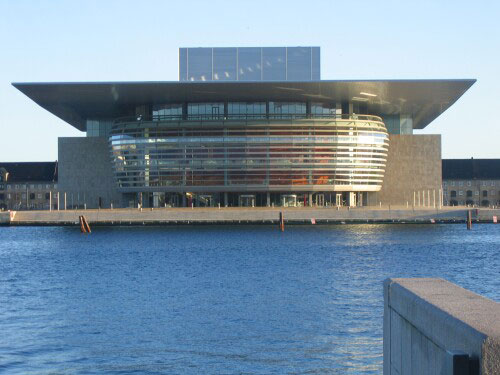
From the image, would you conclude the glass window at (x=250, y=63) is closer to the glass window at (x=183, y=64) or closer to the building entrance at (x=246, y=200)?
the glass window at (x=183, y=64)

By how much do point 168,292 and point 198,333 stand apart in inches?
382

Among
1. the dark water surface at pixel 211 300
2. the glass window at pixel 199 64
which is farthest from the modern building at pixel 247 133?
the dark water surface at pixel 211 300

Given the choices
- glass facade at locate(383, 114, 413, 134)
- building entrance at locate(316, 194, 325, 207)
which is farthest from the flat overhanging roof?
building entrance at locate(316, 194, 325, 207)

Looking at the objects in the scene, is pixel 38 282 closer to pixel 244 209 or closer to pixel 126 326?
pixel 126 326

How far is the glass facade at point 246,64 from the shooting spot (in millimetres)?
91875

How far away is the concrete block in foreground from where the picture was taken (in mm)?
5380

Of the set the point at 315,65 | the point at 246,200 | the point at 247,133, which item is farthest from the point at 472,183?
the point at 247,133

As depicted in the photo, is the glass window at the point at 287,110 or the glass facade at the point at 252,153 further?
the glass window at the point at 287,110

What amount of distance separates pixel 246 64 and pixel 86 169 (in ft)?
70.6

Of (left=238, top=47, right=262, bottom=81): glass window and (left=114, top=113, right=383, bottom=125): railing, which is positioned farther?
(left=238, top=47, right=262, bottom=81): glass window

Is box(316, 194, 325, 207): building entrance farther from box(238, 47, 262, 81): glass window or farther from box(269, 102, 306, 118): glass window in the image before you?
box(238, 47, 262, 81): glass window

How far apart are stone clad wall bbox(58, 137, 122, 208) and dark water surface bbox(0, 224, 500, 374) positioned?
36551 mm

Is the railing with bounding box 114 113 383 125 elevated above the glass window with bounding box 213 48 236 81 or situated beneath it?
situated beneath

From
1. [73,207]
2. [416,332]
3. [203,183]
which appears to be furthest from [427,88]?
[416,332]
